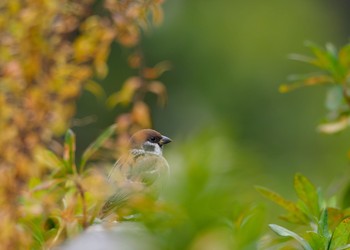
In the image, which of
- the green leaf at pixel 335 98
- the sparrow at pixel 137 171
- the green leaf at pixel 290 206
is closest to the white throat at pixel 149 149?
the sparrow at pixel 137 171

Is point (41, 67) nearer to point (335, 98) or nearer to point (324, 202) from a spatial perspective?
point (335, 98)

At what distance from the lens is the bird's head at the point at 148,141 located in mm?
3266

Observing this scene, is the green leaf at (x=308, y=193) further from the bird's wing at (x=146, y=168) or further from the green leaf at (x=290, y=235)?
the bird's wing at (x=146, y=168)

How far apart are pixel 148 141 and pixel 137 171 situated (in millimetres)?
546

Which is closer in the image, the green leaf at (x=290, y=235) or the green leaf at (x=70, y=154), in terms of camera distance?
the green leaf at (x=290, y=235)

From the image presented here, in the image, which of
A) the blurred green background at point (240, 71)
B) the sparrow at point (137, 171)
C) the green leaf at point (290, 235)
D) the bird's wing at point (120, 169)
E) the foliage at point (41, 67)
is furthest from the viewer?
the blurred green background at point (240, 71)

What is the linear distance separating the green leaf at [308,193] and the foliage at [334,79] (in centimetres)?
56

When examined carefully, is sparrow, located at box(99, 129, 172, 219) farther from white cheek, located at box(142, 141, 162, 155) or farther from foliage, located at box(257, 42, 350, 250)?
foliage, located at box(257, 42, 350, 250)

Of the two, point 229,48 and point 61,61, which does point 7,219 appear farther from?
point 229,48

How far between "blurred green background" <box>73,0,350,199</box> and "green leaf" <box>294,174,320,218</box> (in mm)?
6588

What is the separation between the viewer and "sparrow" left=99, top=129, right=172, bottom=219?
2088mm

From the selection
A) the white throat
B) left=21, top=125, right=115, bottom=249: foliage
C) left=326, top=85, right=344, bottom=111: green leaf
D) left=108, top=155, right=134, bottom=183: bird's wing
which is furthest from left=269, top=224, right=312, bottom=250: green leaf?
the white throat

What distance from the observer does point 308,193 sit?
1.98m

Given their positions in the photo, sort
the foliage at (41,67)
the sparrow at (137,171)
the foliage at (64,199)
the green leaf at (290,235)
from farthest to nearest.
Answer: the foliage at (41,67), the sparrow at (137,171), the foliage at (64,199), the green leaf at (290,235)
